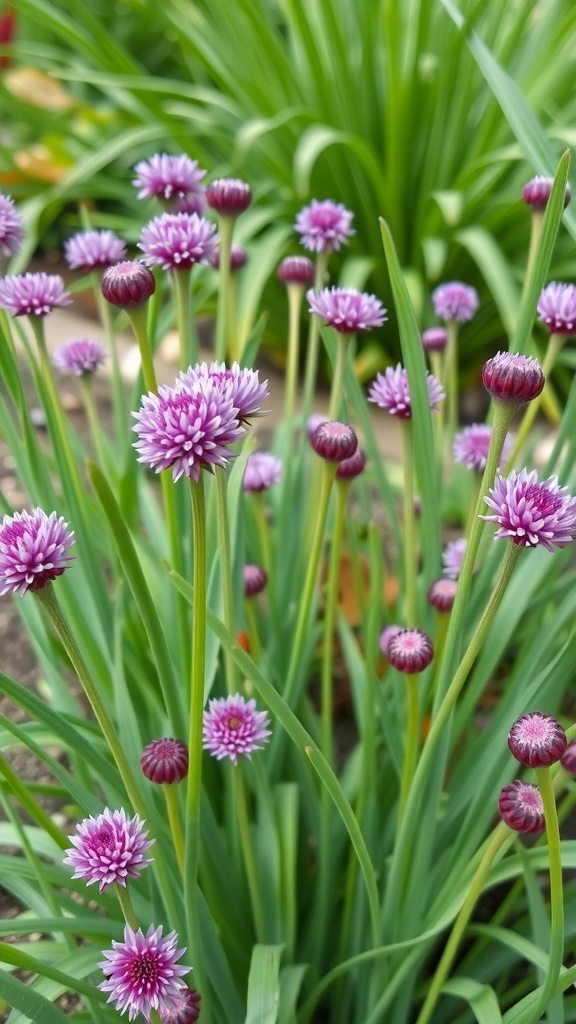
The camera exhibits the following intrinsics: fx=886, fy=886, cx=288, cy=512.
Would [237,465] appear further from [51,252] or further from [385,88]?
[51,252]

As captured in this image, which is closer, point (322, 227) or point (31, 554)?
point (31, 554)

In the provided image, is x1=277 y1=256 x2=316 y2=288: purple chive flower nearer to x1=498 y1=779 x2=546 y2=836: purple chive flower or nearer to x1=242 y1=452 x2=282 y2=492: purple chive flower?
x1=242 y1=452 x2=282 y2=492: purple chive flower

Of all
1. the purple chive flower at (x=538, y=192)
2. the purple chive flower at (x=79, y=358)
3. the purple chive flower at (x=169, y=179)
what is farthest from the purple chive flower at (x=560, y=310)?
the purple chive flower at (x=79, y=358)

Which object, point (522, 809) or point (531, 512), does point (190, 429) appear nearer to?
point (531, 512)

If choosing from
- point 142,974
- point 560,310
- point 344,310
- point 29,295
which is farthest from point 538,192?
point 142,974

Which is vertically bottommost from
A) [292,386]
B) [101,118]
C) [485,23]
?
[292,386]

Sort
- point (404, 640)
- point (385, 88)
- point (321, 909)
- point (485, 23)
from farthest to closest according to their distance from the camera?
point (385, 88)
point (485, 23)
point (321, 909)
point (404, 640)

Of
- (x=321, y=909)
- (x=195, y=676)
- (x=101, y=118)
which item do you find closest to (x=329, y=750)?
(x=321, y=909)

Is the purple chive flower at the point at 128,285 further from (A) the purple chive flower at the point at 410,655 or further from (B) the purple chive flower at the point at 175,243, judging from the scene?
(A) the purple chive flower at the point at 410,655
